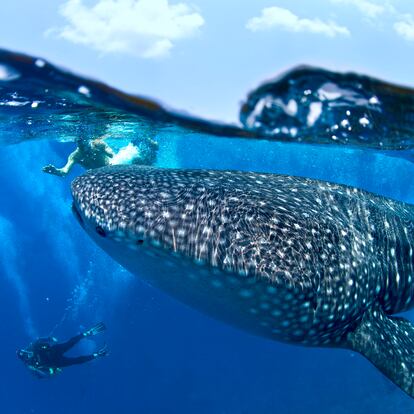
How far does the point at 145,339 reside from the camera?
95.1ft

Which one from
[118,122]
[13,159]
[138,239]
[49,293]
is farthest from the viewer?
[49,293]

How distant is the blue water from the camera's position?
26391 mm

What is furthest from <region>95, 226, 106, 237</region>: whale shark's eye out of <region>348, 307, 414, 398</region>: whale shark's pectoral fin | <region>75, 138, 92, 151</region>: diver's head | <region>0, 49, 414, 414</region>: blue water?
<region>0, 49, 414, 414</region>: blue water

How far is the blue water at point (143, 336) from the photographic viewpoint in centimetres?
2639

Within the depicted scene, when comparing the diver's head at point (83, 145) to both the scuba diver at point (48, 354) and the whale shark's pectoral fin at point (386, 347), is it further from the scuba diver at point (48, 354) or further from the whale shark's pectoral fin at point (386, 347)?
the whale shark's pectoral fin at point (386, 347)

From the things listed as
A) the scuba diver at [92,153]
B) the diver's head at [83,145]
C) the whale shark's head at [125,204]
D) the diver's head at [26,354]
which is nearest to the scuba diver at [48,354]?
the diver's head at [26,354]

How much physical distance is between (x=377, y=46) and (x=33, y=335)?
38204 millimetres

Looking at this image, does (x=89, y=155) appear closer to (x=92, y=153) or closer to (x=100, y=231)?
(x=92, y=153)

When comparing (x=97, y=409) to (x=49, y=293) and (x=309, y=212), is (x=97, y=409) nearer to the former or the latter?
(x=49, y=293)

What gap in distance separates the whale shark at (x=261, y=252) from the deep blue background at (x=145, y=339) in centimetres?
1534

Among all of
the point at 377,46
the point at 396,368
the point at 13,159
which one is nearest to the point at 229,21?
the point at 377,46

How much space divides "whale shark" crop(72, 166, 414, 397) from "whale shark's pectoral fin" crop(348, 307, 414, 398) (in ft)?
0.05

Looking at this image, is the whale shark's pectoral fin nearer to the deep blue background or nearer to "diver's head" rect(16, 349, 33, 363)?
"diver's head" rect(16, 349, 33, 363)

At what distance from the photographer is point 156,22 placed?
6.29m
